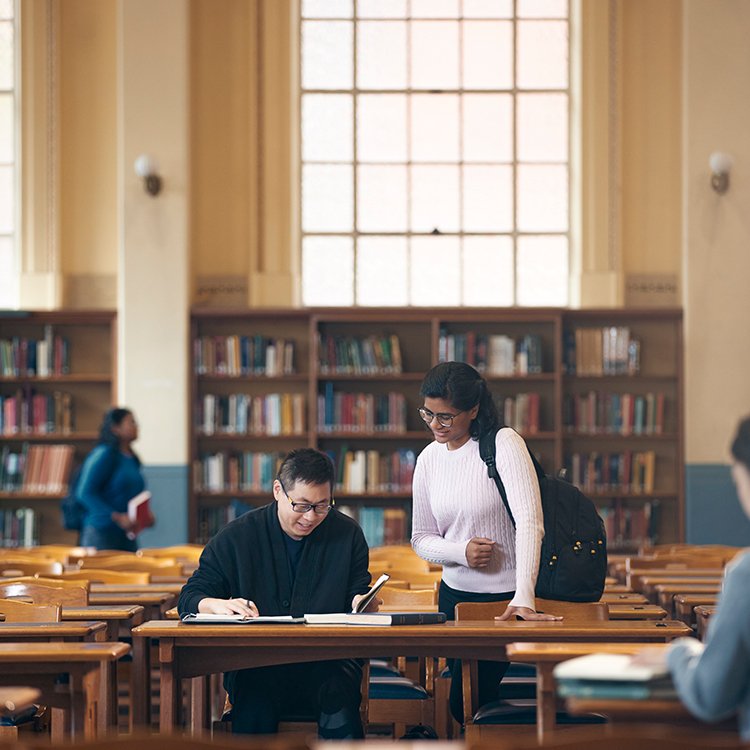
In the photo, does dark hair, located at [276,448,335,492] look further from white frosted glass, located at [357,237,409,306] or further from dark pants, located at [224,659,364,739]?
white frosted glass, located at [357,237,409,306]

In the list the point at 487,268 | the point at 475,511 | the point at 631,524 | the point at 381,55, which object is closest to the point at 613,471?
the point at 631,524

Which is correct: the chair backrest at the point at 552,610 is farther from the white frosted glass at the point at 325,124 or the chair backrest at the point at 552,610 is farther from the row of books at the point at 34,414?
the white frosted glass at the point at 325,124

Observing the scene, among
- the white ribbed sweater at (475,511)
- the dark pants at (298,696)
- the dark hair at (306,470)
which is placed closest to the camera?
the dark pants at (298,696)

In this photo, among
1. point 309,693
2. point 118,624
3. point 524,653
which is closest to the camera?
point 524,653

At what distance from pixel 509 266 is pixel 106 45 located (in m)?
3.98

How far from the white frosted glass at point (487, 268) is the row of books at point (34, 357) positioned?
3.47 metres

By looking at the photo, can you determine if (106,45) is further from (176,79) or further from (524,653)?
(524,653)

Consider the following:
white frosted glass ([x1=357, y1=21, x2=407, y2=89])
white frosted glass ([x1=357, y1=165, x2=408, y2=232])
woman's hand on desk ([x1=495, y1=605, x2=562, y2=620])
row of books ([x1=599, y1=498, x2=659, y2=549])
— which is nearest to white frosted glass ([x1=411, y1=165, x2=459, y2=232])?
white frosted glass ([x1=357, y1=165, x2=408, y2=232])

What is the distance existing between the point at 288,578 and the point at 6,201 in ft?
21.1

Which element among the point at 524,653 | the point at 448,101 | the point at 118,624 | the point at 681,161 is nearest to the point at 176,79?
the point at 448,101

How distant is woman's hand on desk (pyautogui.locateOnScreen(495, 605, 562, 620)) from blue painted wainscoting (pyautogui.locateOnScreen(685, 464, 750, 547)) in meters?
5.23

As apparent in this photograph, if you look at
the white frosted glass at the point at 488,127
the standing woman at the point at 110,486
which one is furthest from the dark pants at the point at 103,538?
the white frosted glass at the point at 488,127

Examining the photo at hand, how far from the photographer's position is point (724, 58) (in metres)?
7.80

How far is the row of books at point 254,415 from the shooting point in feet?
25.4
